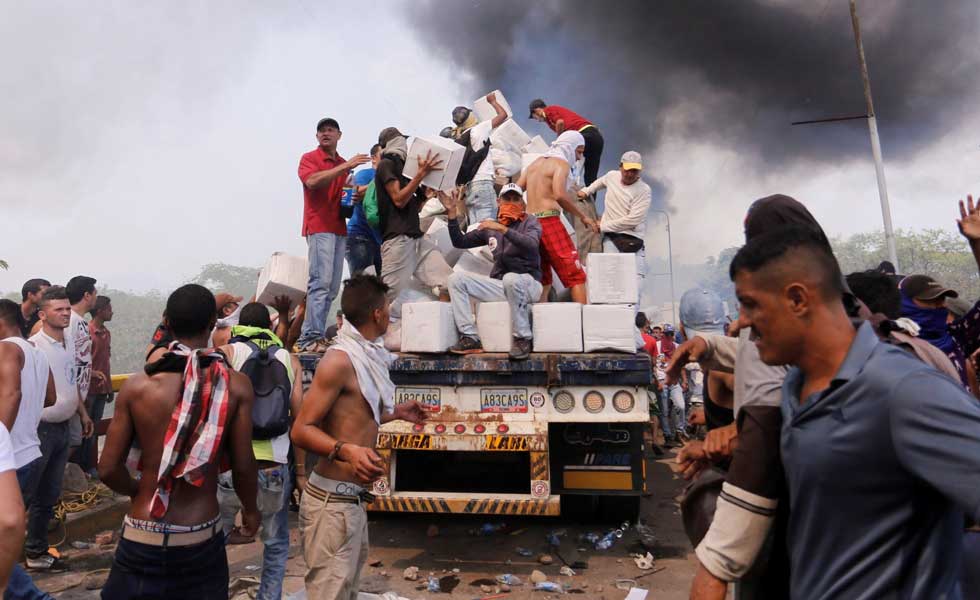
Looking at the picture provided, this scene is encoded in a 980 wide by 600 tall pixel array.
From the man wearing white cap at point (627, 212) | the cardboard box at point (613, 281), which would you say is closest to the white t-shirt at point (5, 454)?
the cardboard box at point (613, 281)

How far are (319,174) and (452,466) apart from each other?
2.93m

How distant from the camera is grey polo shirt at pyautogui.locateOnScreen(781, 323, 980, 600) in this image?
1.05 meters

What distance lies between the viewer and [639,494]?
4309 mm

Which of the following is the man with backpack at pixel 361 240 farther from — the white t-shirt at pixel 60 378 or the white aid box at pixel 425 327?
the white t-shirt at pixel 60 378

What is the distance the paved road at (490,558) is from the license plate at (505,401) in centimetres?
113

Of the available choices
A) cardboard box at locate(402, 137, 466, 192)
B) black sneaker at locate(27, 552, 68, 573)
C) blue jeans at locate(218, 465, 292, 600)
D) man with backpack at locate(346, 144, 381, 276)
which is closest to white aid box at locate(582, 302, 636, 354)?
cardboard box at locate(402, 137, 466, 192)

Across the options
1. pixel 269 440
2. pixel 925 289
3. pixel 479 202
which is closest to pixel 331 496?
pixel 269 440

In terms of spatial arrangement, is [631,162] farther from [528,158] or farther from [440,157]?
[440,157]

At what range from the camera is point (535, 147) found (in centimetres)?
877

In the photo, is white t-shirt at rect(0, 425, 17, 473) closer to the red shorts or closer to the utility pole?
the red shorts

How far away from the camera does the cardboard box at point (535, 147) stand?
8703 millimetres

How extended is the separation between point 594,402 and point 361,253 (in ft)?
9.88

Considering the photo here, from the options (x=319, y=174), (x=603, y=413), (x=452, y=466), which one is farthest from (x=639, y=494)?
(x=319, y=174)

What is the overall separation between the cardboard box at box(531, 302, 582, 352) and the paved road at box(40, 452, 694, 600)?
1.56 meters
